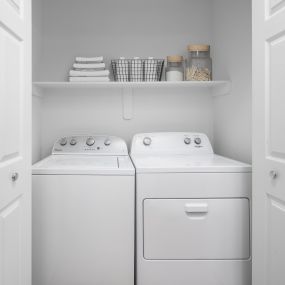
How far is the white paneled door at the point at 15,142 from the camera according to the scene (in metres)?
1.32

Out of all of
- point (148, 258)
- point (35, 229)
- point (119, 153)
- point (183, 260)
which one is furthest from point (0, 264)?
point (119, 153)

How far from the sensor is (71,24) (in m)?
2.83

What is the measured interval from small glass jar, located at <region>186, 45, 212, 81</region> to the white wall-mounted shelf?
6 centimetres

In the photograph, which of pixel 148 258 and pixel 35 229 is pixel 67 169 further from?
pixel 148 258

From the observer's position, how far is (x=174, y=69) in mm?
2693

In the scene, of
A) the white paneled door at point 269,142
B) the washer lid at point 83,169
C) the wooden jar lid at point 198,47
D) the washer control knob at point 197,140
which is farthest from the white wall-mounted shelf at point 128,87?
the white paneled door at point 269,142

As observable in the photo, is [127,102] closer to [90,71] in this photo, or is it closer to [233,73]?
[90,71]

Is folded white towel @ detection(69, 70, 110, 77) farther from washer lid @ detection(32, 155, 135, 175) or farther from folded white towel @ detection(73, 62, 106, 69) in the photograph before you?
washer lid @ detection(32, 155, 135, 175)

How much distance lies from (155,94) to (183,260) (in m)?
1.39

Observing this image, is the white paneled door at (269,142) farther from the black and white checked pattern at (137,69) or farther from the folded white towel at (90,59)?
the folded white towel at (90,59)

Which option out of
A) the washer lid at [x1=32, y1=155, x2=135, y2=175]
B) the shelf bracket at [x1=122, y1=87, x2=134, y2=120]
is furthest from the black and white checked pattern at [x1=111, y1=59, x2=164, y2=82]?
the washer lid at [x1=32, y1=155, x2=135, y2=175]

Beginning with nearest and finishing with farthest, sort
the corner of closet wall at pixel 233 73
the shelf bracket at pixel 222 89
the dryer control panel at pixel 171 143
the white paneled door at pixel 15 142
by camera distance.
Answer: the white paneled door at pixel 15 142 → the corner of closet wall at pixel 233 73 → the shelf bracket at pixel 222 89 → the dryer control panel at pixel 171 143

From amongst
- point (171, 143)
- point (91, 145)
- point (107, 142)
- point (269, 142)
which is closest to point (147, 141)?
point (171, 143)

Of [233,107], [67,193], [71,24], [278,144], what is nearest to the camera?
[278,144]
